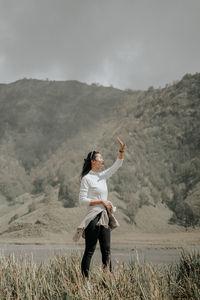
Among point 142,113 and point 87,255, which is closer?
point 87,255

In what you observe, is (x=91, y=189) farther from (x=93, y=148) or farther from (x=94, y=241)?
(x=93, y=148)

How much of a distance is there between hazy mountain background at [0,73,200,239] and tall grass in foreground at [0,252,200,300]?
48.1ft

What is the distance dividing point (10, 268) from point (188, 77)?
4089cm

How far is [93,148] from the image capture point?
39.1 m

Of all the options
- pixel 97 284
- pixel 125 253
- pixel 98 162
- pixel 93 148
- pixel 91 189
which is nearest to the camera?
Answer: pixel 97 284

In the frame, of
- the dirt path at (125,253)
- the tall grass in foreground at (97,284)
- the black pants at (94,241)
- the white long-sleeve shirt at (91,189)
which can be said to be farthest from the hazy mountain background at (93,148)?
the white long-sleeve shirt at (91,189)

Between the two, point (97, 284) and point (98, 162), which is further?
point (98, 162)

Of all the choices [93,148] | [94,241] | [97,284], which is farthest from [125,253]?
[93,148]

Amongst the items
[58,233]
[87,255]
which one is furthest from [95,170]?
[58,233]

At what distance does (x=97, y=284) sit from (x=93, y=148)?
34766 mm

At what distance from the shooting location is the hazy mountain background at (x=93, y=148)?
2177 centimetres

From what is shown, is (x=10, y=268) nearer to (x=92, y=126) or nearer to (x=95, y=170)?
(x=95, y=170)

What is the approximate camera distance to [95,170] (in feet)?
17.2

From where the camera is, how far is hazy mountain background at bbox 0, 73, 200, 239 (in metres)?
21.8
